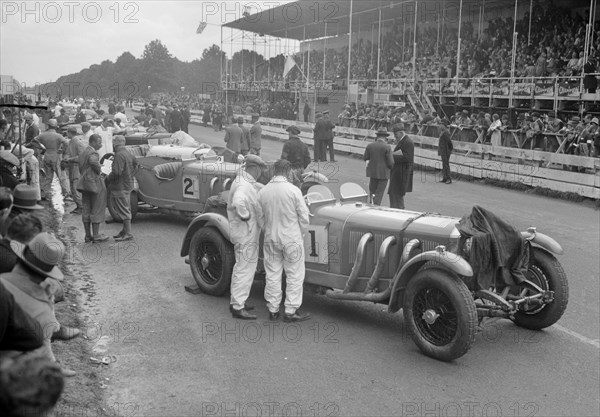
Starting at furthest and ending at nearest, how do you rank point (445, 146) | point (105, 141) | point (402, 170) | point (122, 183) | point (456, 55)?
point (456, 55), point (445, 146), point (105, 141), point (402, 170), point (122, 183)

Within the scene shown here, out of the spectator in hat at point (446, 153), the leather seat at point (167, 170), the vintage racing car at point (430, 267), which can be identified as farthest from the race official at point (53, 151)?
the spectator in hat at point (446, 153)

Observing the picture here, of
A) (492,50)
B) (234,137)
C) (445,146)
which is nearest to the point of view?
(234,137)

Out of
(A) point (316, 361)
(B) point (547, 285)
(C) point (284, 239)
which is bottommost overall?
(A) point (316, 361)

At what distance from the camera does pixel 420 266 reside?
6.38 meters

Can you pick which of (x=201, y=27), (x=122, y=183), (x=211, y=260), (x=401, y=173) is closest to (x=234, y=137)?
(x=401, y=173)

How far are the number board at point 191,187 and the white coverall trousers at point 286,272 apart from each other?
16.0 ft

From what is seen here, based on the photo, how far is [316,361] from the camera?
6137 millimetres

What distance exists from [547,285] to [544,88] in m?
19.8

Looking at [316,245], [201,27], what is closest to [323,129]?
[316,245]

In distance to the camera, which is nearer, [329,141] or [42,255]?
[42,255]

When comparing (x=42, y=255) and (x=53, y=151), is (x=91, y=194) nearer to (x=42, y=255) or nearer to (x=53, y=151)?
(x=53, y=151)

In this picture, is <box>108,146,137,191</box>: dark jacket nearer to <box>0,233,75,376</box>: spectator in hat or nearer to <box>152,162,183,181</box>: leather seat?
<box>152,162,183,181</box>: leather seat

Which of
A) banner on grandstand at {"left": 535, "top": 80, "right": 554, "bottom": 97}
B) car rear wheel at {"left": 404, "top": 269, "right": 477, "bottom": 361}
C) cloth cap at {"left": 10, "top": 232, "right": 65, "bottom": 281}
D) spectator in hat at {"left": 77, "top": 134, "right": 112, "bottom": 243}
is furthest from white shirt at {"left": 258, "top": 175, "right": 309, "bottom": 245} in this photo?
banner on grandstand at {"left": 535, "top": 80, "right": 554, "bottom": 97}

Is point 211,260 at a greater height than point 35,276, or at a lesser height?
lesser
